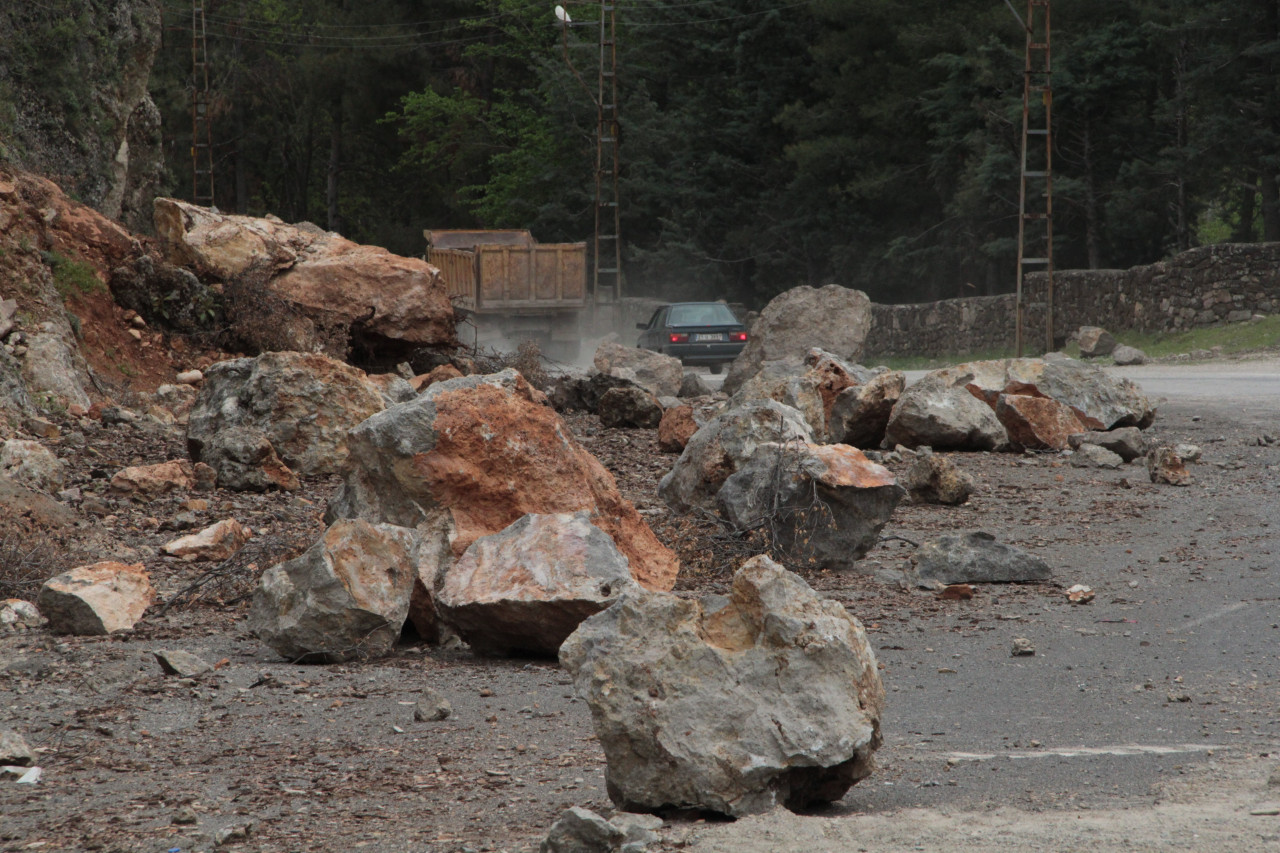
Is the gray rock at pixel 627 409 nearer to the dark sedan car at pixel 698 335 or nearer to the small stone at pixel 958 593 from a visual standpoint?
→ the small stone at pixel 958 593

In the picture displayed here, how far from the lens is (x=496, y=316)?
26.5 metres

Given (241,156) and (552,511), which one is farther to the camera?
(241,156)

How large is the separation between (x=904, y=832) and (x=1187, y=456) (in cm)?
Answer: 818

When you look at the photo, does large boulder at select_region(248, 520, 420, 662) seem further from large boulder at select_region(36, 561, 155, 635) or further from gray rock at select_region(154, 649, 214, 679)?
large boulder at select_region(36, 561, 155, 635)

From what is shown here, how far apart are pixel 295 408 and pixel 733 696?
664 centimetres

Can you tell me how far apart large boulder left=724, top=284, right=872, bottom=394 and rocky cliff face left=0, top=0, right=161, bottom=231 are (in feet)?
33.0

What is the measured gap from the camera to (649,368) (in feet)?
61.8

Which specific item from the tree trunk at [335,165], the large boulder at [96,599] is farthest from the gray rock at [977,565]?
the tree trunk at [335,165]

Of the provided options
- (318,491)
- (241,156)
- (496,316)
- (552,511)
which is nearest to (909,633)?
(552,511)

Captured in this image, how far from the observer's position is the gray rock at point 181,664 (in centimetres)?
470

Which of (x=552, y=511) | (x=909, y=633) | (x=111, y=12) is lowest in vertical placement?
(x=909, y=633)

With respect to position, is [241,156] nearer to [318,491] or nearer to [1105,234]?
[1105,234]

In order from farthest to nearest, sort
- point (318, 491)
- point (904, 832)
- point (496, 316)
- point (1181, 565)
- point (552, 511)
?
point (496, 316), point (318, 491), point (1181, 565), point (552, 511), point (904, 832)

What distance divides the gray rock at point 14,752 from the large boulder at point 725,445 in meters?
4.54
